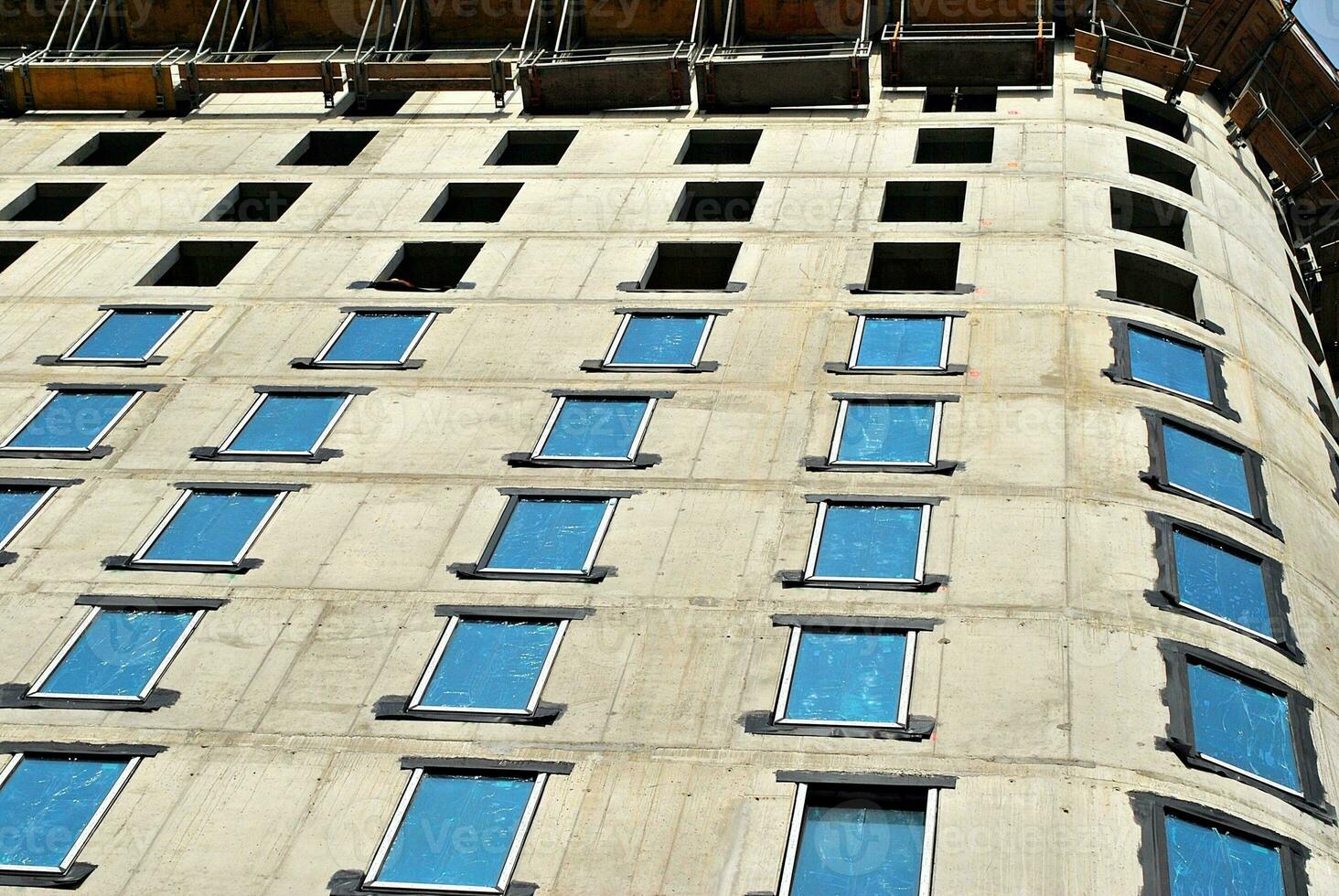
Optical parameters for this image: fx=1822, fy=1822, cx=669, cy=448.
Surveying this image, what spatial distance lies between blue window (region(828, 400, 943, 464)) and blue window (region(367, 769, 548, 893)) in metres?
8.96

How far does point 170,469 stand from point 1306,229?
31234mm

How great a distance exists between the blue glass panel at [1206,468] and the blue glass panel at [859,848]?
30.3 ft

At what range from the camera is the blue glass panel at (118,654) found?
27.1 metres

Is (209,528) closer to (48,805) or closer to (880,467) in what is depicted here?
(48,805)

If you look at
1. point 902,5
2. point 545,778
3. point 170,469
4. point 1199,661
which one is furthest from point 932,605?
point 902,5

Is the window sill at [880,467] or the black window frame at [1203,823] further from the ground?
the window sill at [880,467]

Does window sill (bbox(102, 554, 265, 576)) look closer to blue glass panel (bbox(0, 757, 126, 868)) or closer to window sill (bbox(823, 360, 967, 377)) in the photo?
blue glass panel (bbox(0, 757, 126, 868))

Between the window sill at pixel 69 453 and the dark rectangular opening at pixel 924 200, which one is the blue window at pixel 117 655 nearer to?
the window sill at pixel 69 453

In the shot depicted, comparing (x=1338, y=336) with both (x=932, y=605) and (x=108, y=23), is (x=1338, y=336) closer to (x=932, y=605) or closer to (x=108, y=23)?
(x=932, y=605)

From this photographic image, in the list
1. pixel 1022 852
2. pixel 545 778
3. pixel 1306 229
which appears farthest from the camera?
pixel 1306 229

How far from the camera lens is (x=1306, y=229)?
4853 cm

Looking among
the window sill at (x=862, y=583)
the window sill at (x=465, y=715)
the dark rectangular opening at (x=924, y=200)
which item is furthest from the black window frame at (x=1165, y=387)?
the window sill at (x=465, y=715)

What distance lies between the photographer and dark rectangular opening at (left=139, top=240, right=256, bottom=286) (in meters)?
39.6

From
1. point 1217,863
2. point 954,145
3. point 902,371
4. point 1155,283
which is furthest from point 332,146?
point 1217,863
